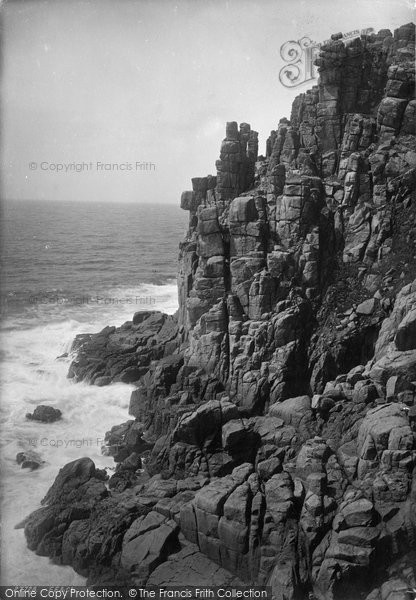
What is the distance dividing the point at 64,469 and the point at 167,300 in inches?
979

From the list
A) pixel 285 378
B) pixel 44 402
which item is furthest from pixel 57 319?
pixel 285 378

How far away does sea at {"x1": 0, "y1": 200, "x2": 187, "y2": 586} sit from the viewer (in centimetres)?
2694

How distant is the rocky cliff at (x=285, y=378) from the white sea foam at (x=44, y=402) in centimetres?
97

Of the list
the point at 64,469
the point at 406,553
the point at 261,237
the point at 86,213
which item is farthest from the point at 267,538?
the point at 86,213

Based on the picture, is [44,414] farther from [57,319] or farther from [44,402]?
[57,319]

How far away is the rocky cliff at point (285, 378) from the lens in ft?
71.3

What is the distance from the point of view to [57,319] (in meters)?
42.6

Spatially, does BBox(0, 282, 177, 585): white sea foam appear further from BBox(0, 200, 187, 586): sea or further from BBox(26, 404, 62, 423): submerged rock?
BBox(26, 404, 62, 423): submerged rock

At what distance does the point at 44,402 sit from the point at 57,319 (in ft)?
35.8

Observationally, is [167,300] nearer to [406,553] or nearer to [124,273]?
[124,273]

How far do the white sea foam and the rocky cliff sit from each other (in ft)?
3.17

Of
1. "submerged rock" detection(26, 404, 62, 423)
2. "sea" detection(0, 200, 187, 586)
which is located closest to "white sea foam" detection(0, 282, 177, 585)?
"sea" detection(0, 200, 187, 586)

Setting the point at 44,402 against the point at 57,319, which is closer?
the point at 44,402

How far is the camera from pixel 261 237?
104 ft
